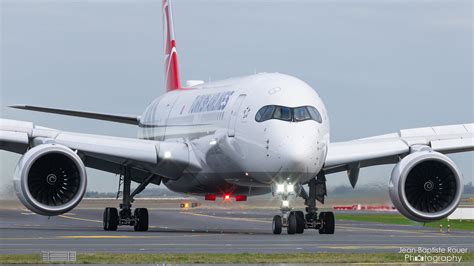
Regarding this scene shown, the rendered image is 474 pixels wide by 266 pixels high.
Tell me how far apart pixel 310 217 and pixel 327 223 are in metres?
0.57

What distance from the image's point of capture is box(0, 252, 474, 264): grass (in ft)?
72.2

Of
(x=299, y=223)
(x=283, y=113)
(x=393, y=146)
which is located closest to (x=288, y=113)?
(x=283, y=113)

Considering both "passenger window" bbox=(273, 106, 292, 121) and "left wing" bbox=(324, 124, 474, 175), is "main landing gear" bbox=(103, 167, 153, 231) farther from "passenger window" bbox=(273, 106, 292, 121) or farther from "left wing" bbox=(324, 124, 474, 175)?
"passenger window" bbox=(273, 106, 292, 121)

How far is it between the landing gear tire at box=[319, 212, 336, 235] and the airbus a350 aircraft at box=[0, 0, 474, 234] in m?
0.03

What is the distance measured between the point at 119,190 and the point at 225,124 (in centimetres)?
573

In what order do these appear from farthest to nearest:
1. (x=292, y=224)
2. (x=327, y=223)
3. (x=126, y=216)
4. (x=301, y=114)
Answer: (x=126, y=216)
(x=327, y=223)
(x=292, y=224)
(x=301, y=114)

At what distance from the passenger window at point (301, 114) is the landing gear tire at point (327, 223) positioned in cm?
378

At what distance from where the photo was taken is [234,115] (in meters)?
35.4

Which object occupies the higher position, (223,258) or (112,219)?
(112,219)

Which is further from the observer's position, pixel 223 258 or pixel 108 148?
pixel 108 148

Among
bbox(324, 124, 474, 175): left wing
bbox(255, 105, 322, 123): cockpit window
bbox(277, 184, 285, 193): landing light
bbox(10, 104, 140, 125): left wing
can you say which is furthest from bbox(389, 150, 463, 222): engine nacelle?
bbox(10, 104, 140, 125): left wing

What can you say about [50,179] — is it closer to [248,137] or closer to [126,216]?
[126,216]

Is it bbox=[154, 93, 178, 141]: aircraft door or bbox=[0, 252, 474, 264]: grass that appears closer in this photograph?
bbox=[0, 252, 474, 264]: grass

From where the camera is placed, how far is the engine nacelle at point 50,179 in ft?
108
